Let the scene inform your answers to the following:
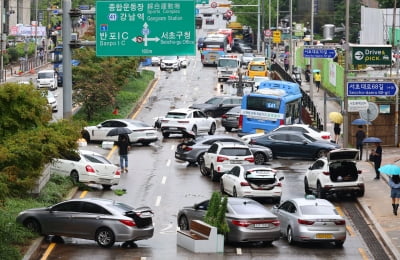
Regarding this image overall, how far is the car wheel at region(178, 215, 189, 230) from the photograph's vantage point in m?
32.5

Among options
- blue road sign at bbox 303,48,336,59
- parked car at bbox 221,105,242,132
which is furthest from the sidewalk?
parked car at bbox 221,105,242,132

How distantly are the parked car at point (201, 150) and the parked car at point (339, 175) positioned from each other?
8.15 m

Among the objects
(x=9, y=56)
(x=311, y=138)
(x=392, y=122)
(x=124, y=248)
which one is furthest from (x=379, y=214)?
(x=9, y=56)

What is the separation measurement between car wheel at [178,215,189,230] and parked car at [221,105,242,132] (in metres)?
28.5

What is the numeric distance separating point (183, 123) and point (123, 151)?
12.4 m

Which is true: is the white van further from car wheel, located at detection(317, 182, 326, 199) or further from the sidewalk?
car wheel, located at detection(317, 182, 326, 199)

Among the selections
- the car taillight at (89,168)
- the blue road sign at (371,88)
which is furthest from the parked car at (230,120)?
the car taillight at (89,168)

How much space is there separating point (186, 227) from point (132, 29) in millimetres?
10877

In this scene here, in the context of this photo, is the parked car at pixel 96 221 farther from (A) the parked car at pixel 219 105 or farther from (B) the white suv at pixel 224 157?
(A) the parked car at pixel 219 105

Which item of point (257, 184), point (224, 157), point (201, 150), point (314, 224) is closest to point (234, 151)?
point (224, 157)

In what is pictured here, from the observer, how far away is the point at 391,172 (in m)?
35.1

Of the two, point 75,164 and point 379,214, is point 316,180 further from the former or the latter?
point 75,164

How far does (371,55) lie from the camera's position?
160 feet

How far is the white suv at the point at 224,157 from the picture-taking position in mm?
43094
